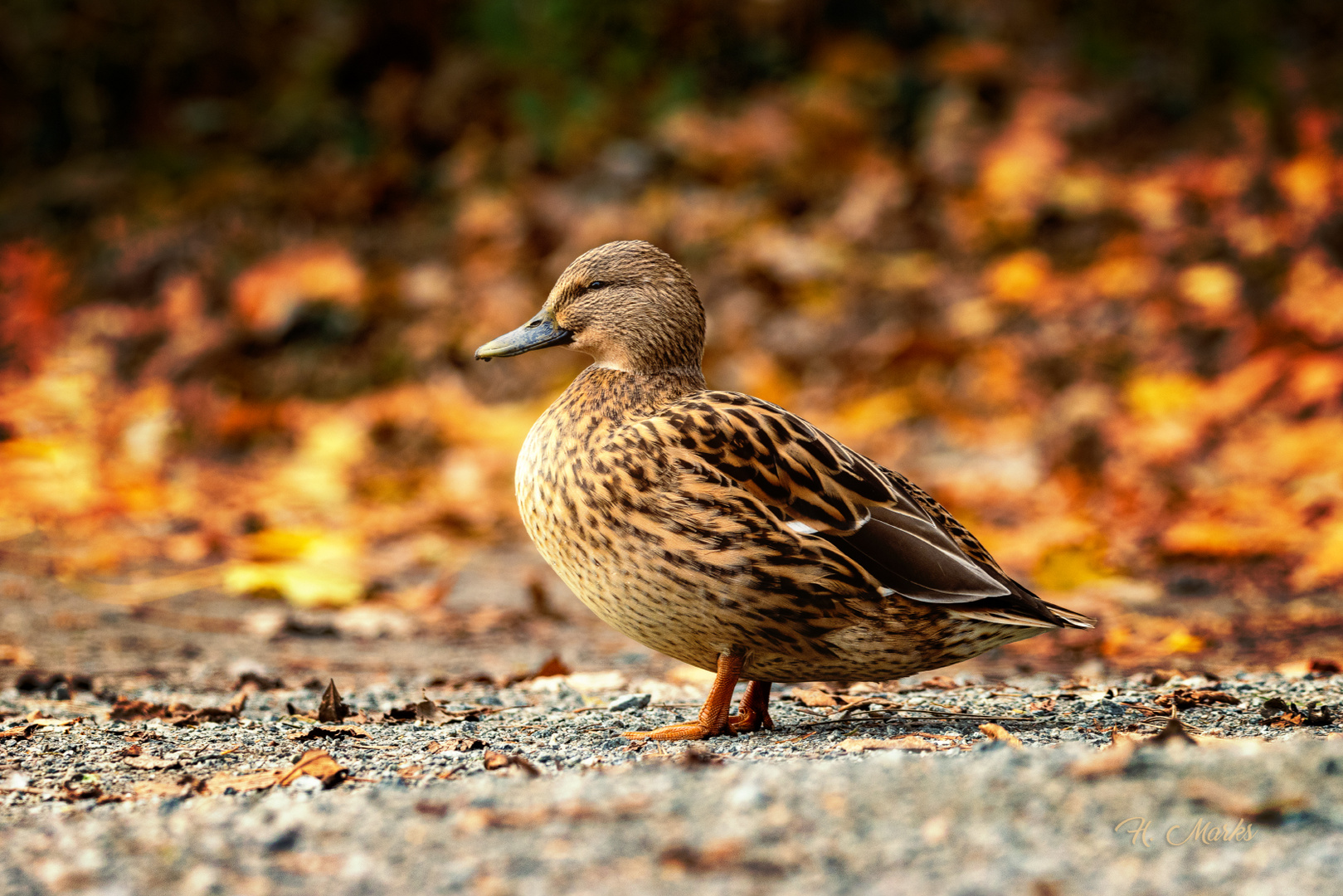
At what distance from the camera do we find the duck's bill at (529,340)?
3938 millimetres

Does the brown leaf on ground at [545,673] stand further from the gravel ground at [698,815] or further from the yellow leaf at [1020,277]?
the yellow leaf at [1020,277]

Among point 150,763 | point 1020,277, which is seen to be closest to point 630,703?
point 150,763

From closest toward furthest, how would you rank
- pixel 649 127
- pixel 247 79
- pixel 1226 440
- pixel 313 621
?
1. pixel 313 621
2. pixel 1226 440
3. pixel 649 127
4. pixel 247 79

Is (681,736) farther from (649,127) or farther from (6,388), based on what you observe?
(649,127)

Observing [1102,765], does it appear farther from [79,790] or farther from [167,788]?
[79,790]

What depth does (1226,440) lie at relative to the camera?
24.3 feet

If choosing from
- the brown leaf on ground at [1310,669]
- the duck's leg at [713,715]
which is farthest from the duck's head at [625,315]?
the brown leaf on ground at [1310,669]

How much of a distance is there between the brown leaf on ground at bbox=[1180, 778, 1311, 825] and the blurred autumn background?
2.51m

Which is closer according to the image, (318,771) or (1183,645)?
(318,771)

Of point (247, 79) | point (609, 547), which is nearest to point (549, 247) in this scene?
point (247, 79)

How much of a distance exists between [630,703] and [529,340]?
114cm

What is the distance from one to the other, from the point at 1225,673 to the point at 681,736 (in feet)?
6.64

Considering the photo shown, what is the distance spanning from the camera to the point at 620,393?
11.9ft
